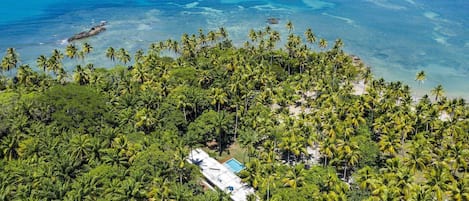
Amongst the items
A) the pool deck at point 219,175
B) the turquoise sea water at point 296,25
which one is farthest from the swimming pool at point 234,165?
the turquoise sea water at point 296,25

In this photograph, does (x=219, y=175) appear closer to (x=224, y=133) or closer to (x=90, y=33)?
(x=224, y=133)

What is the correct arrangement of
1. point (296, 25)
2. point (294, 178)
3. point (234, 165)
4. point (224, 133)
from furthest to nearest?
point (296, 25)
point (224, 133)
point (234, 165)
point (294, 178)

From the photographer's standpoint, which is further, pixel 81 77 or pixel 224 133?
pixel 81 77

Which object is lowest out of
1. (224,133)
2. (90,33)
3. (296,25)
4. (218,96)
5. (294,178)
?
(224,133)

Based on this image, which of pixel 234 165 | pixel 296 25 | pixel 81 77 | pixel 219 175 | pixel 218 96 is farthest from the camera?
pixel 296 25

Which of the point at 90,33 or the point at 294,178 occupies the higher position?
the point at 90,33

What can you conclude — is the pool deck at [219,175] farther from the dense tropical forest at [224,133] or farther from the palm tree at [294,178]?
the palm tree at [294,178]

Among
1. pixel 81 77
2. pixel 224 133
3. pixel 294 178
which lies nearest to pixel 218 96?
pixel 224 133
